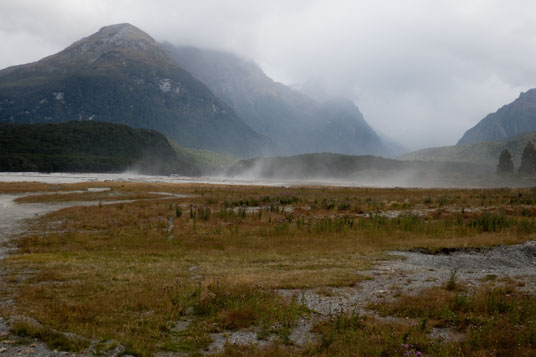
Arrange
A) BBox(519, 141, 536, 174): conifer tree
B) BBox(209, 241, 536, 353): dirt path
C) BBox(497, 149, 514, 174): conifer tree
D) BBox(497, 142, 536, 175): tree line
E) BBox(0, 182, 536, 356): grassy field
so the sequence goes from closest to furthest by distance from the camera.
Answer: BBox(0, 182, 536, 356): grassy field < BBox(209, 241, 536, 353): dirt path < BBox(519, 141, 536, 174): conifer tree < BBox(497, 142, 536, 175): tree line < BBox(497, 149, 514, 174): conifer tree

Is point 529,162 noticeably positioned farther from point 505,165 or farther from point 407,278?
point 407,278

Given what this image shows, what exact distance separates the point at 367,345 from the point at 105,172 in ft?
686

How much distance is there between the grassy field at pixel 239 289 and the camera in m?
8.12

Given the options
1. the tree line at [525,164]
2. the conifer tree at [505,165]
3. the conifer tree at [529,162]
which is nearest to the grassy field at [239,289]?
the conifer tree at [529,162]

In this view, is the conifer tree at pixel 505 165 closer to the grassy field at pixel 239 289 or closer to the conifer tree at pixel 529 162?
the conifer tree at pixel 529 162

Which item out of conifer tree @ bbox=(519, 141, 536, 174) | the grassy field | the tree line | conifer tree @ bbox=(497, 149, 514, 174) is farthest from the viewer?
conifer tree @ bbox=(497, 149, 514, 174)

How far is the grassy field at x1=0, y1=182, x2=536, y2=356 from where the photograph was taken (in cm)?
812

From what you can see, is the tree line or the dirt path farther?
the tree line

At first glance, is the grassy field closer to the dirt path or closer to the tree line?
the dirt path

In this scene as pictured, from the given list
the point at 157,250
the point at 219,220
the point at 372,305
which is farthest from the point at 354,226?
the point at 372,305

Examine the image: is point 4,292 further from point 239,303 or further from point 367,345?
point 367,345

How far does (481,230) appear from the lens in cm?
2877

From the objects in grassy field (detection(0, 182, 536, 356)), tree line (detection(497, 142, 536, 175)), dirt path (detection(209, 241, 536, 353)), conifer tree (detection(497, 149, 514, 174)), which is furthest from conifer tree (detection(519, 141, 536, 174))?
dirt path (detection(209, 241, 536, 353))

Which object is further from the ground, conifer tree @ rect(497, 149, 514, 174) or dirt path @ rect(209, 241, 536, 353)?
conifer tree @ rect(497, 149, 514, 174)
